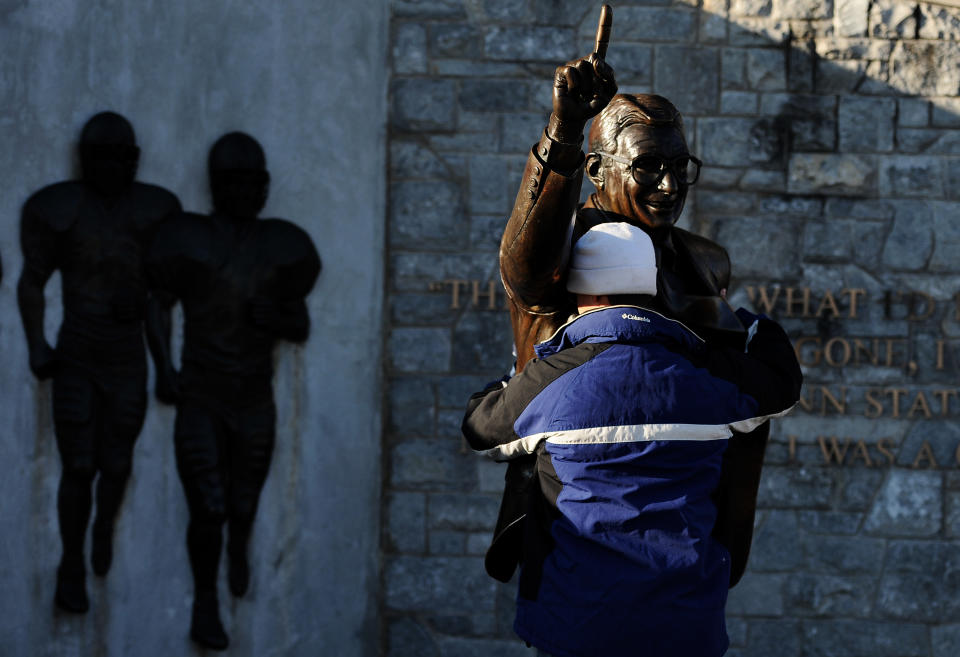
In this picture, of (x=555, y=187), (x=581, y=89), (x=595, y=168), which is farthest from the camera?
(x=595, y=168)

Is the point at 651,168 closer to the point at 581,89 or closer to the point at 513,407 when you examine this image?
the point at 581,89

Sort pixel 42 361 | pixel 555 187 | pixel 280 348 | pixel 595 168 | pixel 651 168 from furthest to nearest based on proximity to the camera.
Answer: pixel 280 348, pixel 42 361, pixel 595 168, pixel 651 168, pixel 555 187

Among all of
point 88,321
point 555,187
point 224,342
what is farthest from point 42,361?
point 555,187

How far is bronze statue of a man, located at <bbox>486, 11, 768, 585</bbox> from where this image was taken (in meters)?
2.40

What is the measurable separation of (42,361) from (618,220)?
345 centimetres

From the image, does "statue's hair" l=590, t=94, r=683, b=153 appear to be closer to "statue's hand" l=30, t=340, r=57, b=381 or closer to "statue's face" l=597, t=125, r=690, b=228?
"statue's face" l=597, t=125, r=690, b=228

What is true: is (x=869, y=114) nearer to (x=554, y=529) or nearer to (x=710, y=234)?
(x=710, y=234)

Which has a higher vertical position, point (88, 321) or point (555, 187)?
point (555, 187)

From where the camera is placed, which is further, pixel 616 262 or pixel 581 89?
pixel 616 262

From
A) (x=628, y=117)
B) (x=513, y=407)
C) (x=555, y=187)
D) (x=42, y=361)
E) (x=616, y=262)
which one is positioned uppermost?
(x=628, y=117)

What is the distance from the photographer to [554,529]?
2361mm

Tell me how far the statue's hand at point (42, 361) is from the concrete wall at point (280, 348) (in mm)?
50

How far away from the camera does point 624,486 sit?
229 centimetres

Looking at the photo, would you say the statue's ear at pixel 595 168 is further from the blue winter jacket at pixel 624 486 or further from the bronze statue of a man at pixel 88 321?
the bronze statue of a man at pixel 88 321
